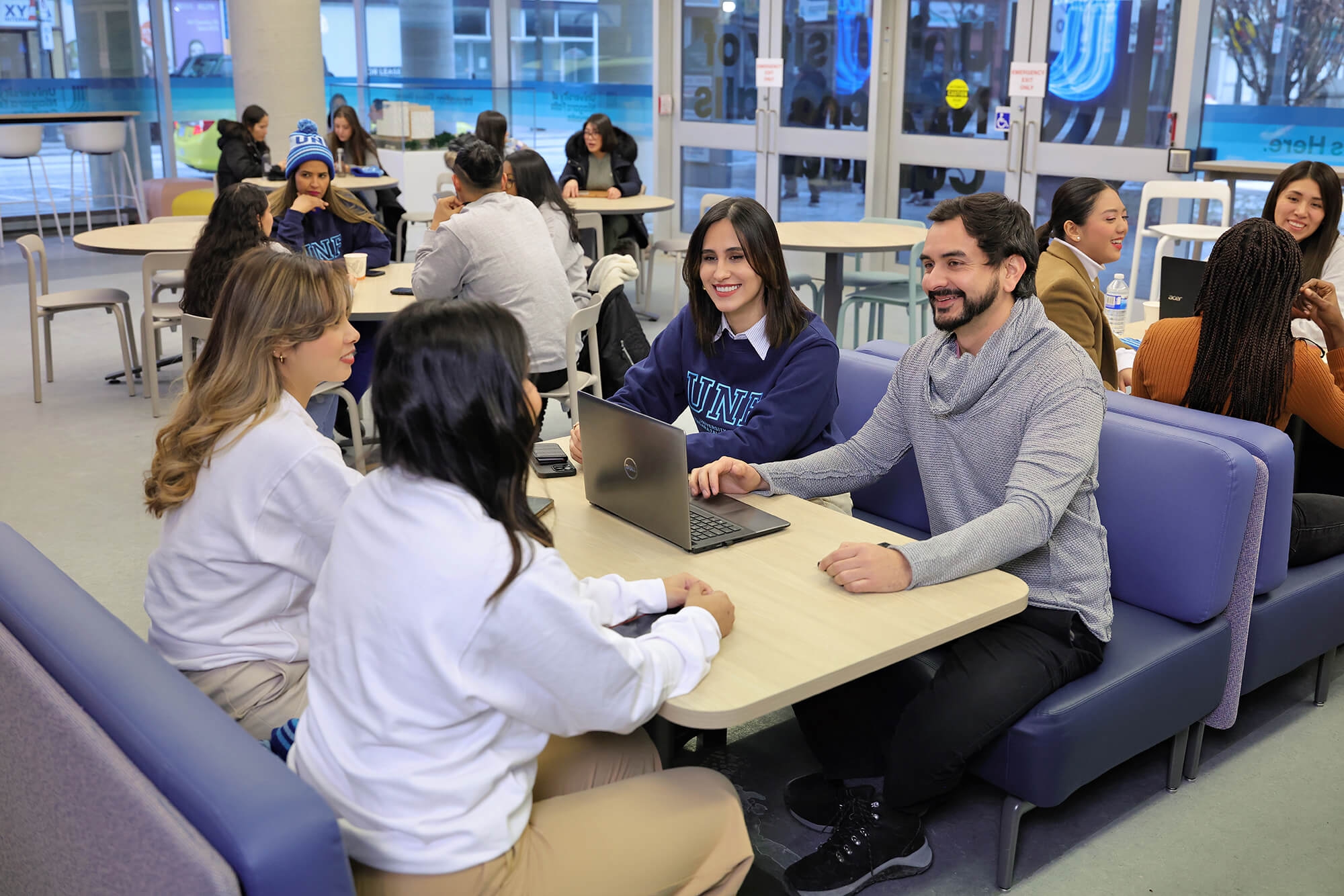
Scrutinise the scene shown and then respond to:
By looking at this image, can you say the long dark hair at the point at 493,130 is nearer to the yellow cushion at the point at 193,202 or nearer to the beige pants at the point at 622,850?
the yellow cushion at the point at 193,202

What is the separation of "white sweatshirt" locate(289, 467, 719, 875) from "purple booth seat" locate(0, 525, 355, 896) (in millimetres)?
117

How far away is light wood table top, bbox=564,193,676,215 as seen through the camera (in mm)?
7105

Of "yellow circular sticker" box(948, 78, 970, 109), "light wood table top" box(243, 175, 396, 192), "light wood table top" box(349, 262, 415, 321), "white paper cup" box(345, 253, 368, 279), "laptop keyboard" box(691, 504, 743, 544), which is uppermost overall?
"yellow circular sticker" box(948, 78, 970, 109)

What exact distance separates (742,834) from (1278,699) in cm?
189

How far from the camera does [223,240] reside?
414 centimetres

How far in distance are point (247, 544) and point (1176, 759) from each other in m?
1.92

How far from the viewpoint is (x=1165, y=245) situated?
5.91 m

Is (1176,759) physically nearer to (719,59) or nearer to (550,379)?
(550,379)

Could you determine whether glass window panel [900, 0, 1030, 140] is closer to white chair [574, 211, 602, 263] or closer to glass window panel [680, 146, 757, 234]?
glass window panel [680, 146, 757, 234]

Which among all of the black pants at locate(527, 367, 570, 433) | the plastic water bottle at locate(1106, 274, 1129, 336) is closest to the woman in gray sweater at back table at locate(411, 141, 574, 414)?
the black pants at locate(527, 367, 570, 433)

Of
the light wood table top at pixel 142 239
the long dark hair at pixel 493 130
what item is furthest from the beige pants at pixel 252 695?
the long dark hair at pixel 493 130

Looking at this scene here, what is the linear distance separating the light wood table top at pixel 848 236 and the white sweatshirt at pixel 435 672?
4095 millimetres

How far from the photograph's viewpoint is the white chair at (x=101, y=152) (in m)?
10.5

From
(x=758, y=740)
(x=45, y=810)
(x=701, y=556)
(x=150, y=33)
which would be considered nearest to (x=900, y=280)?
(x=758, y=740)
